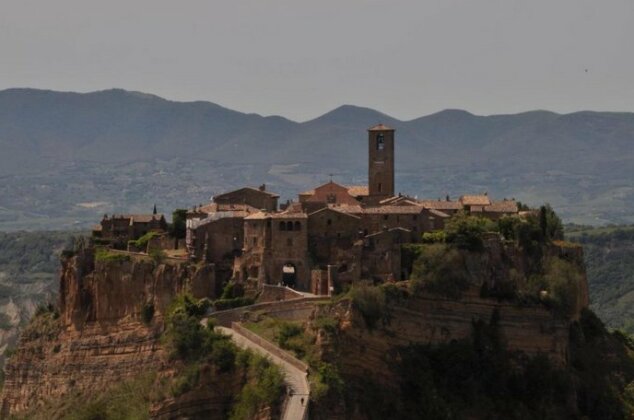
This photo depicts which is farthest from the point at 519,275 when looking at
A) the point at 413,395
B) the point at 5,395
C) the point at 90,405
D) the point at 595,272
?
the point at 595,272

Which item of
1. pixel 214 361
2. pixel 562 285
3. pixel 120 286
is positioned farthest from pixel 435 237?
pixel 120 286

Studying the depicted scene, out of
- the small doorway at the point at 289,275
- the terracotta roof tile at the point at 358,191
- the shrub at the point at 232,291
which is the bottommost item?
the shrub at the point at 232,291

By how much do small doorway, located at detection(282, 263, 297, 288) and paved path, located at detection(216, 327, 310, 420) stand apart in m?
6.00

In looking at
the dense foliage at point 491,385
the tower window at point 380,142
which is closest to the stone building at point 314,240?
the dense foliage at point 491,385

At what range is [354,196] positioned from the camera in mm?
79812

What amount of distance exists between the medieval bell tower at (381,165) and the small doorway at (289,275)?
11.3m

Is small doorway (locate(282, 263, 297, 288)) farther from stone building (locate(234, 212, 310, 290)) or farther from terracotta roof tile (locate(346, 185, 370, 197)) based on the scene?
terracotta roof tile (locate(346, 185, 370, 197))

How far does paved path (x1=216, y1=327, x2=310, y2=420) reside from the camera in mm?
Answer: 58062

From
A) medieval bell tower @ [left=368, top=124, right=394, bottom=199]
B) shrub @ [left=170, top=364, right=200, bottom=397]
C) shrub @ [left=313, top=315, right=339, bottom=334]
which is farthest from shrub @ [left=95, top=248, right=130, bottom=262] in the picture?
shrub @ [left=313, top=315, right=339, bottom=334]

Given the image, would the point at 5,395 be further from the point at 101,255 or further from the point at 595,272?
the point at 595,272

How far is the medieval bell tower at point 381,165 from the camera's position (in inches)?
3157

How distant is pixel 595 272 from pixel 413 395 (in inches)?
4541

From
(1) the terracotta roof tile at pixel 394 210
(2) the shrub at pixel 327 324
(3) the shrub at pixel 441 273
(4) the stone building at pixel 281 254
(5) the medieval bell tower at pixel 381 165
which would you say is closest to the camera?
(2) the shrub at pixel 327 324

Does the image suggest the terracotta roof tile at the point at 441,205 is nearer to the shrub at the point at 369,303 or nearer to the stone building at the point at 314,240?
the stone building at the point at 314,240
